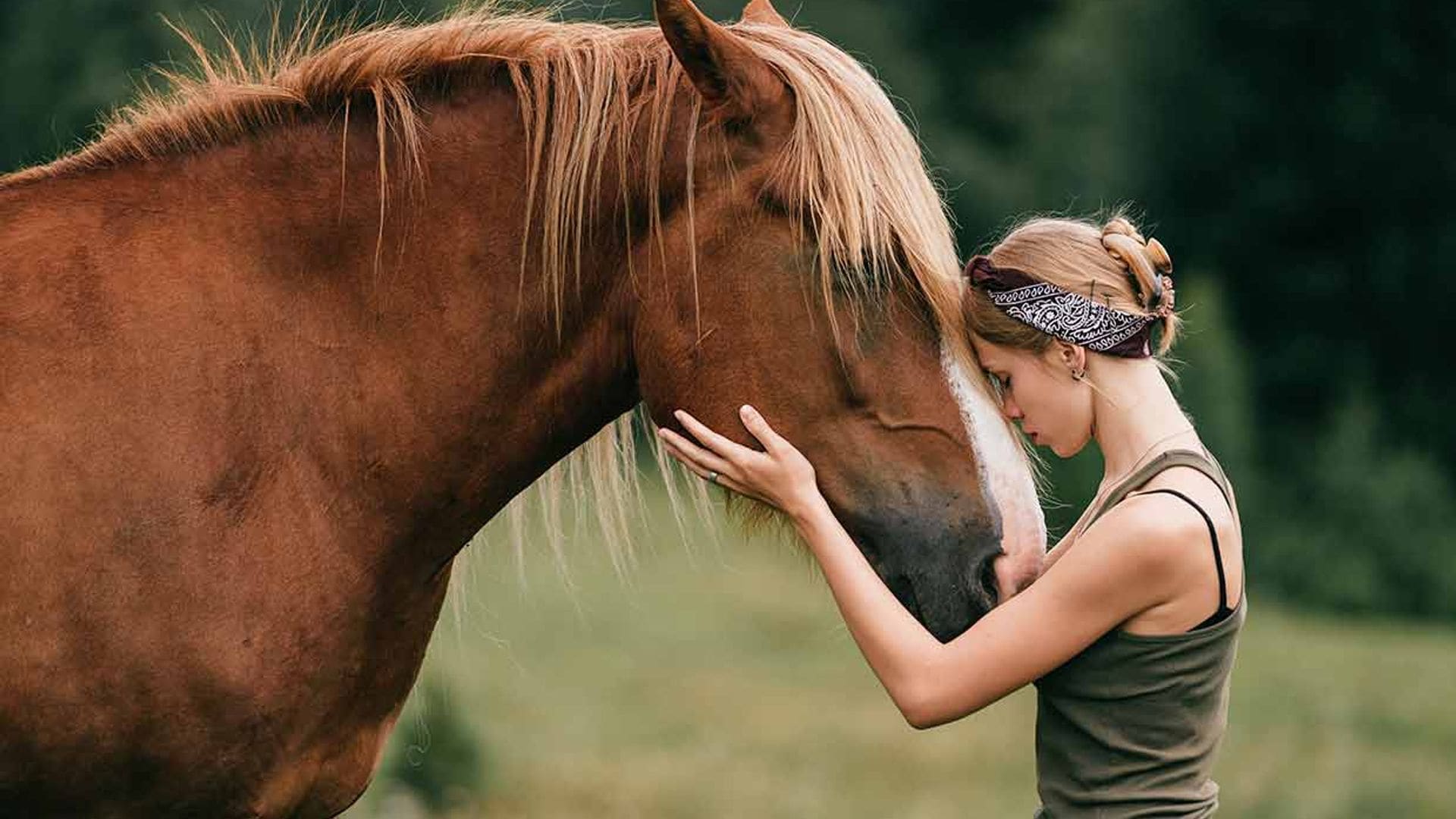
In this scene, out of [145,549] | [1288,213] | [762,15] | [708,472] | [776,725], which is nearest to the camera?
[145,549]

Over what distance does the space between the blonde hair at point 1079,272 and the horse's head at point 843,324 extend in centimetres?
8

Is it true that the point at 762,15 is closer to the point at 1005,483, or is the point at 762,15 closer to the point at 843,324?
the point at 843,324

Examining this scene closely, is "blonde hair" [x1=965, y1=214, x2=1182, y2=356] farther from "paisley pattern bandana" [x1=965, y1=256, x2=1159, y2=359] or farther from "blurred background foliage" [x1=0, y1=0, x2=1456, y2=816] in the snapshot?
"blurred background foliage" [x1=0, y1=0, x2=1456, y2=816]

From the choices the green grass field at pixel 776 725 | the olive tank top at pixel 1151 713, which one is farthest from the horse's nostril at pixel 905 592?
the green grass field at pixel 776 725

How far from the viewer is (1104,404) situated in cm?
297

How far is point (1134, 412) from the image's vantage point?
295 cm

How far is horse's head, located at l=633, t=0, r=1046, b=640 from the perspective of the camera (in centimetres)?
290

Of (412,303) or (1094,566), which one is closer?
(1094,566)

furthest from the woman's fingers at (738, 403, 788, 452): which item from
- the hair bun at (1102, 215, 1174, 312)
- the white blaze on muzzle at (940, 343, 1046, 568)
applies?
the hair bun at (1102, 215, 1174, 312)

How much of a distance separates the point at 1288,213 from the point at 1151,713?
80.3 feet

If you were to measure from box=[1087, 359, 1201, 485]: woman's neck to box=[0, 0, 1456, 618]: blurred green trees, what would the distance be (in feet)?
38.5

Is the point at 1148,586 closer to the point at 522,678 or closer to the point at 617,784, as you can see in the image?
the point at 617,784

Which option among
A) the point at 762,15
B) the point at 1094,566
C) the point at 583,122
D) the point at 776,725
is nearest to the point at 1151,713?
the point at 1094,566

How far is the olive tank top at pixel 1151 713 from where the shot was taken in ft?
9.28
